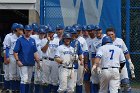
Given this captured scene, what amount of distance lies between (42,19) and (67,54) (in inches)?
98.5

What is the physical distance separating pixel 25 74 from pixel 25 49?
649 millimetres

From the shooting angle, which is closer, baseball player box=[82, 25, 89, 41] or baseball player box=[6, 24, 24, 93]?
baseball player box=[82, 25, 89, 41]

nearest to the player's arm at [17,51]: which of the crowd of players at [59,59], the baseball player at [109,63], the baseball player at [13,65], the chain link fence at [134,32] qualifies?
the crowd of players at [59,59]

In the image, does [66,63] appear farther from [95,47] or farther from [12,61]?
[12,61]

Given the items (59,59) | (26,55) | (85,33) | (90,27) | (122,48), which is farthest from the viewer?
(85,33)

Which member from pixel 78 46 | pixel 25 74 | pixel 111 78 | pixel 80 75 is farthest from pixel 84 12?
pixel 111 78

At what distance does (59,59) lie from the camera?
11234 millimetres

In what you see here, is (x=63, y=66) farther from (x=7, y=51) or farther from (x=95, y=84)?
(x=7, y=51)

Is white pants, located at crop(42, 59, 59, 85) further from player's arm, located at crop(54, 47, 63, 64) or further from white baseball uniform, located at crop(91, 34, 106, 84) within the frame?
white baseball uniform, located at crop(91, 34, 106, 84)

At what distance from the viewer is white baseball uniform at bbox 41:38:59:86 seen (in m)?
12.0

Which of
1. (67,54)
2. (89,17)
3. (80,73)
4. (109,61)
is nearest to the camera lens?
(109,61)

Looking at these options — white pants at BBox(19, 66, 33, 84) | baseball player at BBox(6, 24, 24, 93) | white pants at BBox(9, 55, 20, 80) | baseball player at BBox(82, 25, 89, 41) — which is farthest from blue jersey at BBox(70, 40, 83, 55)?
white pants at BBox(9, 55, 20, 80)

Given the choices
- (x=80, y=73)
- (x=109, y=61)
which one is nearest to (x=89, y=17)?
(x=80, y=73)

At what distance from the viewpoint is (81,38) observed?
477 inches
